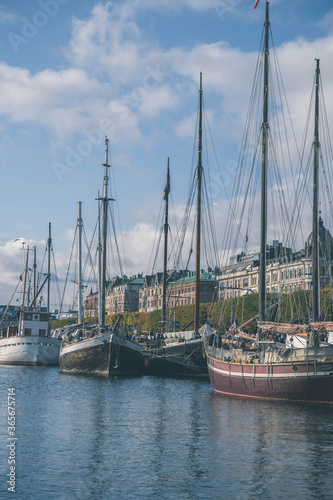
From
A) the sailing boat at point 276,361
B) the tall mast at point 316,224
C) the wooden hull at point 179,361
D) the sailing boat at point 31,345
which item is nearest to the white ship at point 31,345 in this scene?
the sailing boat at point 31,345

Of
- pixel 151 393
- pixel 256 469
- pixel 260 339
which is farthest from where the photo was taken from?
pixel 151 393

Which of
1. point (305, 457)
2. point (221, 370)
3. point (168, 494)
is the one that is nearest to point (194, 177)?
point (221, 370)

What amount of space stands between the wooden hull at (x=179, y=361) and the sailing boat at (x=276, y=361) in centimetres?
1226

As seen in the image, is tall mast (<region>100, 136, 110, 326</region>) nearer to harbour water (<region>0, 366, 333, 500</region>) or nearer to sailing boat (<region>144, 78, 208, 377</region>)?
sailing boat (<region>144, 78, 208, 377</region>)

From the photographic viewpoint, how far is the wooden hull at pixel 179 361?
217 ft

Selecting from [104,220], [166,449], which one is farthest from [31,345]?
[166,449]

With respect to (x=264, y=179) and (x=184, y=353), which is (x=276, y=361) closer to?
(x=264, y=179)

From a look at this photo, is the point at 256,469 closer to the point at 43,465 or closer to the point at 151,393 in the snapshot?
the point at 43,465

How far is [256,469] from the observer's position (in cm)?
2383

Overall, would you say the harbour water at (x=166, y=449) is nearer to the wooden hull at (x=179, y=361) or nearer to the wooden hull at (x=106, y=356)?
the wooden hull at (x=106, y=356)

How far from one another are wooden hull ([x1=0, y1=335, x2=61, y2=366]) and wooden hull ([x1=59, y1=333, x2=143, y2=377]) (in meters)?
22.3

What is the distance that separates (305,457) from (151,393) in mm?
26463

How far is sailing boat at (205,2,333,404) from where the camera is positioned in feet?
132

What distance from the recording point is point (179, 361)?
68438mm
